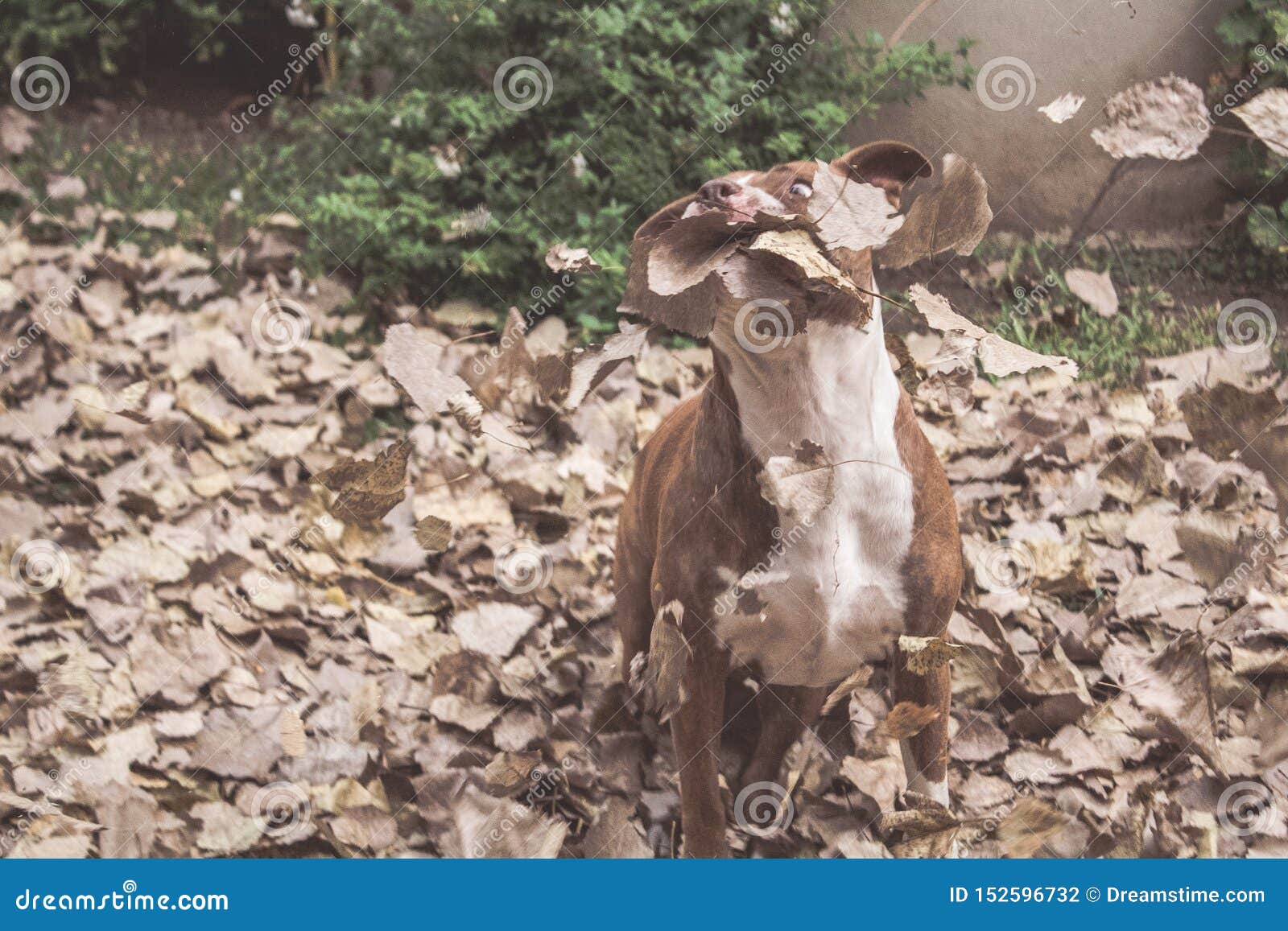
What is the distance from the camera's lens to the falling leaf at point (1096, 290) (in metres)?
4.11

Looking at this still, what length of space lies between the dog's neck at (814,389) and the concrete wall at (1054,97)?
2093 millimetres

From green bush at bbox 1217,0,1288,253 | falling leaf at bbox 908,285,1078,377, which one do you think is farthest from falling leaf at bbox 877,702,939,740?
green bush at bbox 1217,0,1288,253

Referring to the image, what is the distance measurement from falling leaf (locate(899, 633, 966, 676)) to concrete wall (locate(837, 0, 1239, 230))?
227 centimetres

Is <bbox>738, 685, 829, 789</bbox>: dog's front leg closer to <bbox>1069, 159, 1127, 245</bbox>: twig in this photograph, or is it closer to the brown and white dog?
the brown and white dog

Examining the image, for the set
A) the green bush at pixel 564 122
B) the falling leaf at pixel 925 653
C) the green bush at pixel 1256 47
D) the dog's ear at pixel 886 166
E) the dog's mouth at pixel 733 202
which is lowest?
the falling leaf at pixel 925 653

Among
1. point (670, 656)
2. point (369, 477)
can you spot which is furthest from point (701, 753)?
point (369, 477)

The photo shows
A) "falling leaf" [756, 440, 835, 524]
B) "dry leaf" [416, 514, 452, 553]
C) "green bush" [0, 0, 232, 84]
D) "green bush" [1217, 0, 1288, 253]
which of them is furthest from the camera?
"green bush" [0, 0, 232, 84]

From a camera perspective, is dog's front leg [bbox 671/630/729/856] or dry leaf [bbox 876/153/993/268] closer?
dry leaf [bbox 876/153/993/268]

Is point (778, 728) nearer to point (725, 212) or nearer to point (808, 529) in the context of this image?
point (808, 529)

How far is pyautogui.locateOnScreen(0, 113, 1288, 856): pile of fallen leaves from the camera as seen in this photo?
8.52 feet

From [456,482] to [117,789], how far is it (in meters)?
1.54

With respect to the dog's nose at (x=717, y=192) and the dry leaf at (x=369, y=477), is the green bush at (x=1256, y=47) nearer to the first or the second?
the dog's nose at (x=717, y=192)

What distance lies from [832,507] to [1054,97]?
2.31 meters

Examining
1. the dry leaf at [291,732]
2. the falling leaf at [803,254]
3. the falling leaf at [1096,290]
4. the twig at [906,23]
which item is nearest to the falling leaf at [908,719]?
the falling leaf at [803,254]
